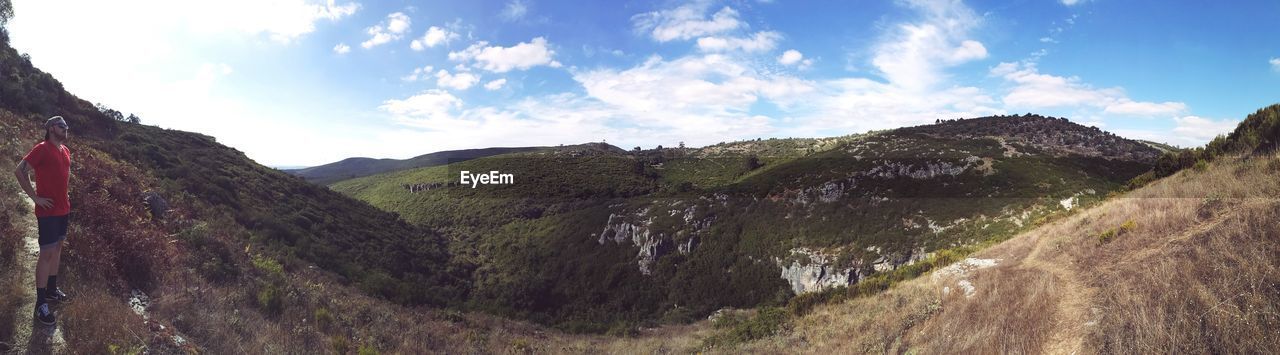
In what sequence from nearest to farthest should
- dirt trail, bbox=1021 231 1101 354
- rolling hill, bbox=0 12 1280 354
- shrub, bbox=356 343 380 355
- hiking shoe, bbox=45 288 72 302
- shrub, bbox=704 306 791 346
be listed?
1. hiking shoe, bbox=45 288 72 302
2. dirt trail, bbox=1021 231 1101 354
3. rolling hill, bbox=0 12 1280 354
4. shrub, bbox=356 343 380 355
5. shrub, bbox=704 306 791 346

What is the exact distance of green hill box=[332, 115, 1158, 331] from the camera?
37.1m

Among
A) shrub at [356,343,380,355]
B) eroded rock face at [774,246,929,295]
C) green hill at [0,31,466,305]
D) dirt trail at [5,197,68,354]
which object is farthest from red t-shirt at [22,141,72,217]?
eroded rock face at [774,246,929,295]

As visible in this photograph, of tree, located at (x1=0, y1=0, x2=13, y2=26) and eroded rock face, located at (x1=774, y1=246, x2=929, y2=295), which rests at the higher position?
tree, located at (x1=0, y1=0, x2=13, y2=26)

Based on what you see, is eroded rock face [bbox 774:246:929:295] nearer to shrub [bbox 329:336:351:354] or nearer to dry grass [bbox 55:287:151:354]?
shrub [bbox 329:336:351:354]

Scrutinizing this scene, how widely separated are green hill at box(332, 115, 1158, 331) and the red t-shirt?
22.7 metres

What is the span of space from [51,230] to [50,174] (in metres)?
0.77

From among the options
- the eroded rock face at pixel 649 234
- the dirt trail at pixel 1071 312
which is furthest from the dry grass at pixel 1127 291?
the eroded rock face at pixel 649 234

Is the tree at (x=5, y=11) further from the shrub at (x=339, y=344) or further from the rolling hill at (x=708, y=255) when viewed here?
the shrub at (x=339, y=344)

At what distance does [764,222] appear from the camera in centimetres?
4800

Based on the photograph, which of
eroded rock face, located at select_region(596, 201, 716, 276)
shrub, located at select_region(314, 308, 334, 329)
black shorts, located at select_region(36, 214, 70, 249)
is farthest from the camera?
eroded rock face, located at select_region(596, 201, 716, 276)

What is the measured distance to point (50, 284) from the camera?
6.20m

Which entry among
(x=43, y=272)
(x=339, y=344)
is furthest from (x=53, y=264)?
(x=339, y=344)

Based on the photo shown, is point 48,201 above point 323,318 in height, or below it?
above

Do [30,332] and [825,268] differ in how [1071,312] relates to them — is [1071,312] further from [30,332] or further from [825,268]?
[825,268]
